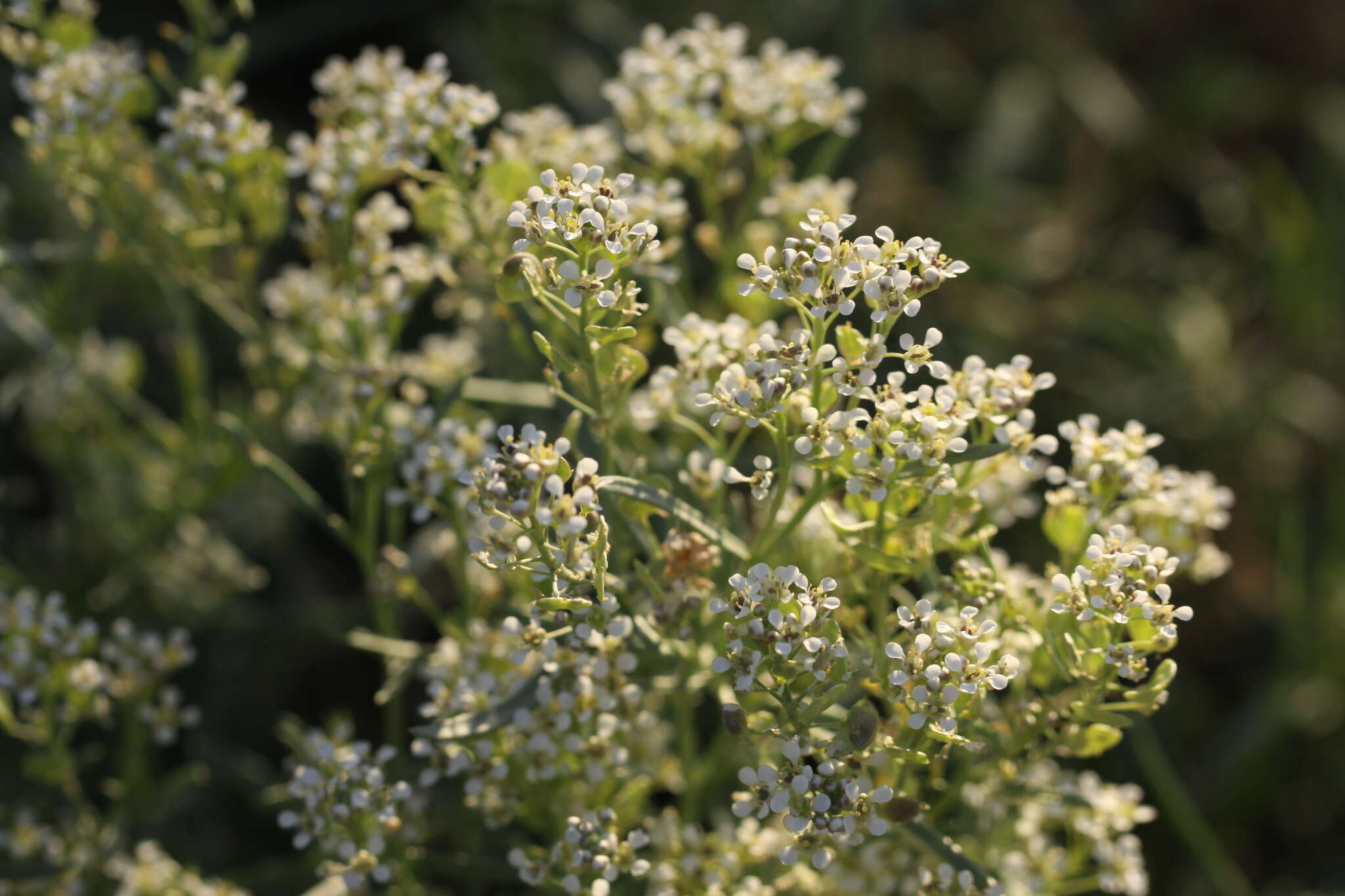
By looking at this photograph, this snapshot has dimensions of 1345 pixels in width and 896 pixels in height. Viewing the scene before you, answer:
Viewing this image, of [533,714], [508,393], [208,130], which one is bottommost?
[533,714]

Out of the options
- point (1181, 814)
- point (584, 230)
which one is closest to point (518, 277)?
point (584, 230)

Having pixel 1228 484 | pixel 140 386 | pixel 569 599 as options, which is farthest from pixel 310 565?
pixel 1228 484

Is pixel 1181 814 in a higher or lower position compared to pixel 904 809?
higher

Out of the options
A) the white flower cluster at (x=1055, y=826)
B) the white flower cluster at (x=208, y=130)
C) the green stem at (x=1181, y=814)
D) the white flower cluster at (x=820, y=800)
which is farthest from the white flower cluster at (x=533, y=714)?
the green stem at (x=1181, y=814)

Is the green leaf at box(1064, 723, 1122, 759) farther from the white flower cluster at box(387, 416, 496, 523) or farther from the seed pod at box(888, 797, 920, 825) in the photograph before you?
the white flower cluster at box(387, 416, 496, 523)

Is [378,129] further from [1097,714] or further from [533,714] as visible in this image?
[1097,714]

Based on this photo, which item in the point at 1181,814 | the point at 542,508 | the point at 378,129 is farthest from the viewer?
the point at 1181,814
